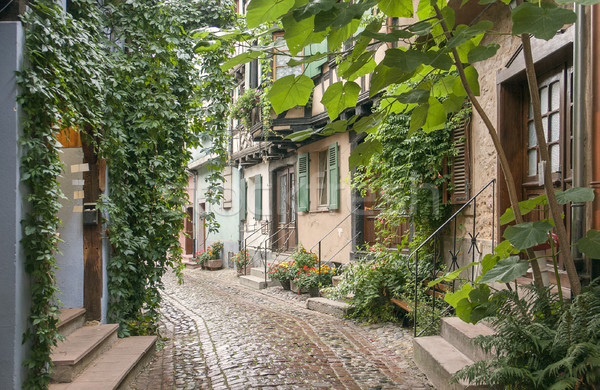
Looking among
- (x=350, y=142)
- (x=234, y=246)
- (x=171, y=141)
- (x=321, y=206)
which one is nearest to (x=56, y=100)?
(x=171, y=141)

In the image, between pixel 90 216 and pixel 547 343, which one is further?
pixel 90 216

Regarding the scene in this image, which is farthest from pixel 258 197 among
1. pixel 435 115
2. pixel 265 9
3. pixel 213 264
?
pixel 265 9

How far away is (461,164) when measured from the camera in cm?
666

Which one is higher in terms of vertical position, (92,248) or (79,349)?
(92,248)

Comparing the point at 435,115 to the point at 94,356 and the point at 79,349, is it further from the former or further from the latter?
the point at 94,356

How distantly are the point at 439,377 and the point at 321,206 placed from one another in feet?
26.5

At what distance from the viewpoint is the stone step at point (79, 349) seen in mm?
4145

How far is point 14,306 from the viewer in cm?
364

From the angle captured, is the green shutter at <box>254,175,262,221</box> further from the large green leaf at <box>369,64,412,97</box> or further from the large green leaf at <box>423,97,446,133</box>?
the large green leaf at <box>369,64,412,97</box>

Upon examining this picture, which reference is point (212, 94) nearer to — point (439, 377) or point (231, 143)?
point (439, 377)

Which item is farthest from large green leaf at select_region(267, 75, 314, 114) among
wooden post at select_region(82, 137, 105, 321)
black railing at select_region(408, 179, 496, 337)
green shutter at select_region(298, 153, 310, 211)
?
green shutter at select_region(298, 153, 310, 211)

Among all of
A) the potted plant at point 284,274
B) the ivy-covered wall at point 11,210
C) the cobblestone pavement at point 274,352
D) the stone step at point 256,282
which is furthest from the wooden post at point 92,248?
the stone step at point 256,282

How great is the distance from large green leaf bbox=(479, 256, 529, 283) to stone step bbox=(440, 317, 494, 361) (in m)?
1.77

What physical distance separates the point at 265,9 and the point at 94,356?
4.12 metres
